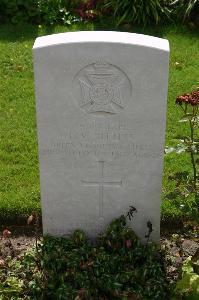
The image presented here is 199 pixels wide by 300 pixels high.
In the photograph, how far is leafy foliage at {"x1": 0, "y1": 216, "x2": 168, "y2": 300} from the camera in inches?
164

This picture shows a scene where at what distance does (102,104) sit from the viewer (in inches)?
161

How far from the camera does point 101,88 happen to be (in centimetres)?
405

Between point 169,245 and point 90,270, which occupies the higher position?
point 90,270

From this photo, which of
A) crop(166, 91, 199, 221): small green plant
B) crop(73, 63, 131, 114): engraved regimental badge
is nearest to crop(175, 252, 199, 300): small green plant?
crop(166, 91, 199, 221): small green plant

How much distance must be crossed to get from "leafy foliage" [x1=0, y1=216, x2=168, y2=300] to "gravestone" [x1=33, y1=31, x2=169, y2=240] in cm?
19

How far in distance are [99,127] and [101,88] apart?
1.00 ft

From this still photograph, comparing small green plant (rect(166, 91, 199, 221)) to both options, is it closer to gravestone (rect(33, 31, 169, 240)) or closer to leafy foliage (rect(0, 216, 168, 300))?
gravestone (rect(33, 31, 169, 240))

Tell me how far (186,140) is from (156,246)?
2.83ft

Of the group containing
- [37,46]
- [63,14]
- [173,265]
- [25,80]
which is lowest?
[173,265]

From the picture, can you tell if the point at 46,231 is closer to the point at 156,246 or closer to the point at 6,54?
the point at 156,246

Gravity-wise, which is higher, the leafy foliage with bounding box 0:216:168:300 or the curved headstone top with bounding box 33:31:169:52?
the curved headstone top with bounding box 33:31:169:52

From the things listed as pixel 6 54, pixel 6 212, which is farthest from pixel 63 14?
pixel 6 212

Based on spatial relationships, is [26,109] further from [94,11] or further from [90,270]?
[90,270]

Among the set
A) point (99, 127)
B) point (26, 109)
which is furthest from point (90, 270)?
point (26, 109)
